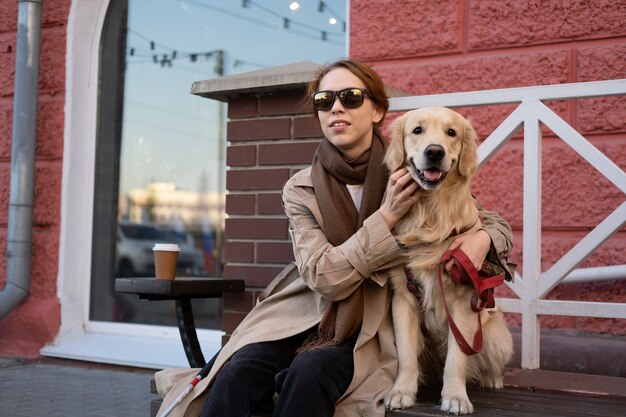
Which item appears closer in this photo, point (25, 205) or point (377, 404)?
point (377, 404)

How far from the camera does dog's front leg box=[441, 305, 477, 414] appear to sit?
2.44 metres

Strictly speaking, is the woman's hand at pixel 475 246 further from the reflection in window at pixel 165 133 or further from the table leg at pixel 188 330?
the reflection in window at pixel 165 133

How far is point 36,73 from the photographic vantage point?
5652mm

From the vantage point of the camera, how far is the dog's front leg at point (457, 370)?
244 centimetres

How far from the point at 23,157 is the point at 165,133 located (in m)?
1.10

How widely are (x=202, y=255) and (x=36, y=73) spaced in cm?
176

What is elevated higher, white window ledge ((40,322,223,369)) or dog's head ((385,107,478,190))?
dog's head ((385,107,478,190))

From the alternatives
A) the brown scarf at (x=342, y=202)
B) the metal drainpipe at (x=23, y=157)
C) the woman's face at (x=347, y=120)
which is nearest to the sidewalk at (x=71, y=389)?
the metal drainpipe at (x=23, y=157)

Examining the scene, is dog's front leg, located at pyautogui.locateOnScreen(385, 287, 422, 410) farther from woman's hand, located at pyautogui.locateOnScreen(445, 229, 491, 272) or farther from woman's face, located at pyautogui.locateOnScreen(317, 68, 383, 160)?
woman's face, located at pyautogui.locateOnScreen(317, 68, 383, 160)

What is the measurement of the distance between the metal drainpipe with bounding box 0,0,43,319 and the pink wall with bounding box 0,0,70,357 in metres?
0.09

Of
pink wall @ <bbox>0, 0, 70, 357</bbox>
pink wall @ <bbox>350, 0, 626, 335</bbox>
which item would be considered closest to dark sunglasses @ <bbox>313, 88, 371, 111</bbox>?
pink wall @ <bbox>350, 0, 626, 335</bbox>

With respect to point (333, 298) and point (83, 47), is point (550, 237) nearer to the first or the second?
point (333, 298)

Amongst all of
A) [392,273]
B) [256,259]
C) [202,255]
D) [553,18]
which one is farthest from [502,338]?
[202,255]

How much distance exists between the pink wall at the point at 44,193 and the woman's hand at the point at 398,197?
12.0ft
